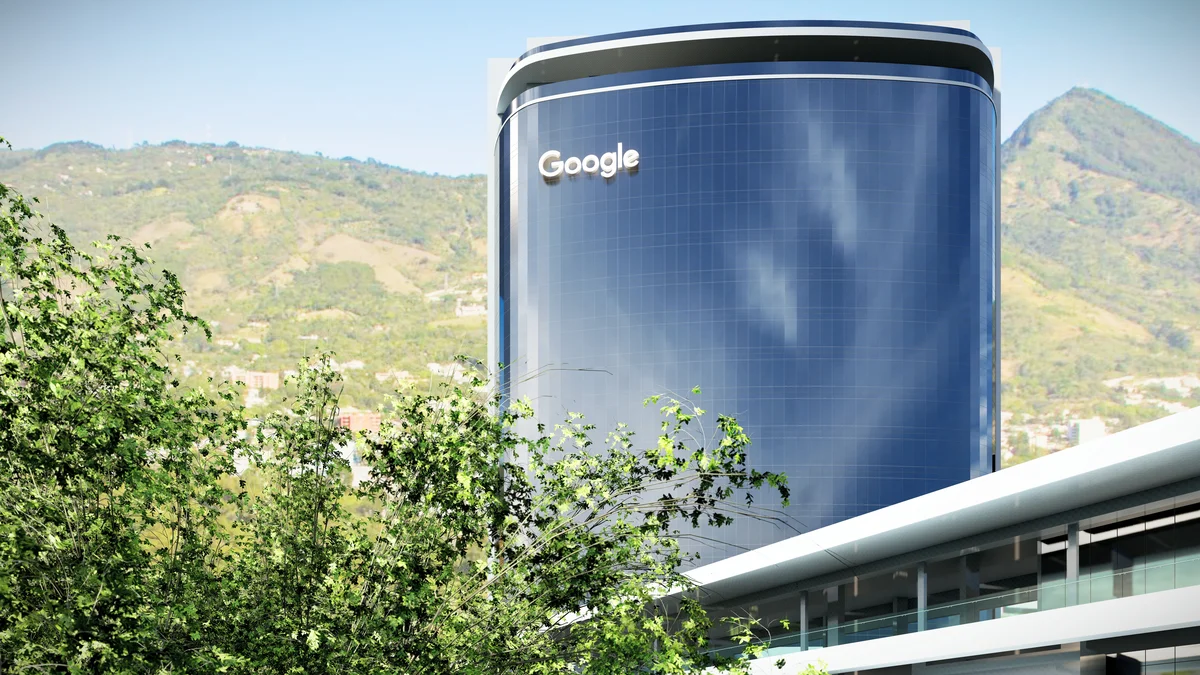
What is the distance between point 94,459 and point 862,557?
28411 millimetres

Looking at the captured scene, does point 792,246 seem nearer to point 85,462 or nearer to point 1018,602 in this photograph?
point 1018,602

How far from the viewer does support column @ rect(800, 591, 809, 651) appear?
130ft

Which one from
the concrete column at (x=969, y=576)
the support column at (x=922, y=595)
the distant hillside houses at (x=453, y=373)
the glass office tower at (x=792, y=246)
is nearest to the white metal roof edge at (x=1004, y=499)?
the support column at (x=922, y=595)

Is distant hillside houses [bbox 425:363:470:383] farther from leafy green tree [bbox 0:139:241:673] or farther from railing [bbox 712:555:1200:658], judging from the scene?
railing [bbox 712:555:1200:658]

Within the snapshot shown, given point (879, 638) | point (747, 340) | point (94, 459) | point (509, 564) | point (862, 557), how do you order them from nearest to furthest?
point (94, 459) → point (509, 564) → point (879, 638) → point (862, 557) → point (747, 340)

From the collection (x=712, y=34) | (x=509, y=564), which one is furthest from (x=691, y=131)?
(x=509, y=564)

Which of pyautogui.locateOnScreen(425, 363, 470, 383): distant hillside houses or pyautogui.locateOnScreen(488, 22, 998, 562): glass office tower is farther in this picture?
pyautogui.locateOnScreen(488, 22, 998, 562): glass office tower

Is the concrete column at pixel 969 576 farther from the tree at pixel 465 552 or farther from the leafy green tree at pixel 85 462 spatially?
the leafy green tree at pixel 85 462

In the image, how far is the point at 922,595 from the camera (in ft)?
121

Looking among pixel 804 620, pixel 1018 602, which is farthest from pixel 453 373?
pixel 804 620

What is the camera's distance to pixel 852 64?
98.1m

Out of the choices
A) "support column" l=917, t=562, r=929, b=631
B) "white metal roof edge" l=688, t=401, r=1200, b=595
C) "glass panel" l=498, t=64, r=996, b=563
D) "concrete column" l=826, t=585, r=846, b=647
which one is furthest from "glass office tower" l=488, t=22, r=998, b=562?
"support column" l=917, t=562, r=929, b=631

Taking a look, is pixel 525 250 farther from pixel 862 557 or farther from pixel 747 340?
pixel 862 557

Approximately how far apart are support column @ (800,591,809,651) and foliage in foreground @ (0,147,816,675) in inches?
873
